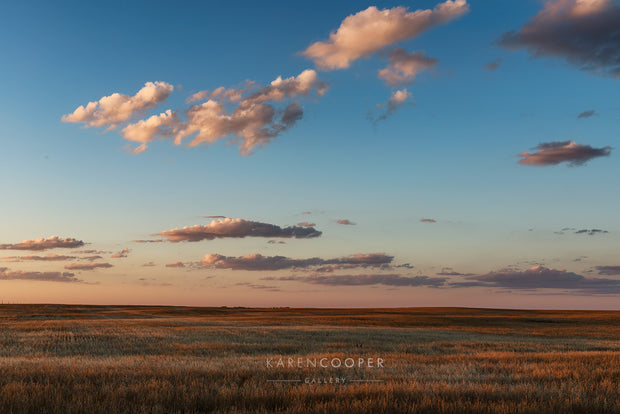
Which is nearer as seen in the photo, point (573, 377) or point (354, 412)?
point (354, 412)

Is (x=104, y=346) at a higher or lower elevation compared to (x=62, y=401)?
lower

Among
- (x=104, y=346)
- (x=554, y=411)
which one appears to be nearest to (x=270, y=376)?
(x=554, y=411)

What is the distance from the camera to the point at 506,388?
11.4 metres

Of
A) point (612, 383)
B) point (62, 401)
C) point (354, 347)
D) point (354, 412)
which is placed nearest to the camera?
Answer: point (354, 412)

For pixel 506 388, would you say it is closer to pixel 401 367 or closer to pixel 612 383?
pixel 612 383

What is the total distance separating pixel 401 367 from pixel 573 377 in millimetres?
5103

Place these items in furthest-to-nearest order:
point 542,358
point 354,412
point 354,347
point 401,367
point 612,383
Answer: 1. point 354,347
2. point 542,358
3. point 401,367
4. point 612,383
5. point 354,412

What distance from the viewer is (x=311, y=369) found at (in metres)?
15.2

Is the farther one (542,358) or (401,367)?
(542,358)

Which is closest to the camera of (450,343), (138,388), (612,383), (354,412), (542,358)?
(354,412)

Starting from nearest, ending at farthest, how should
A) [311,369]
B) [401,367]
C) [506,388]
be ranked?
1. [506,388]
2. [311,369]
3. [401,367]

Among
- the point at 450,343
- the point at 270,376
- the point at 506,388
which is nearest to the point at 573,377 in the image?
the point at 506,388

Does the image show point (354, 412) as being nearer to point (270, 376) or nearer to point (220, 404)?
point (220, 404)

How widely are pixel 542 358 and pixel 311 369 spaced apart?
11152 millimetres
